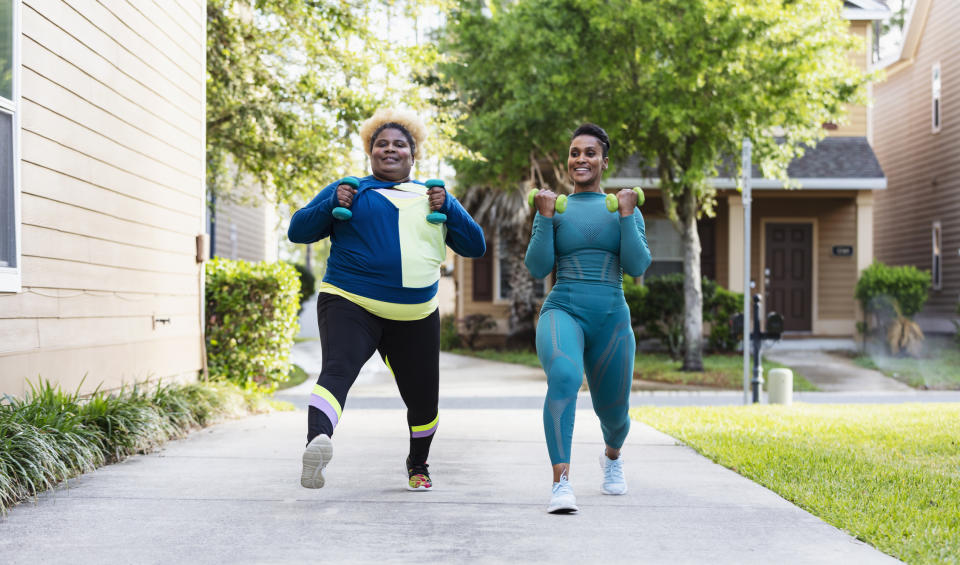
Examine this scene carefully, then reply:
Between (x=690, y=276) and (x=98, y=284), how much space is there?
11410mm

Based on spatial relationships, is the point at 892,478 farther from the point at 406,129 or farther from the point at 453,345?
the point at 453,345

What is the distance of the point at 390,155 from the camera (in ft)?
16.0

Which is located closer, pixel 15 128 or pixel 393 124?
pixel 393 124

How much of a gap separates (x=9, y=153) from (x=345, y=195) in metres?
2.56

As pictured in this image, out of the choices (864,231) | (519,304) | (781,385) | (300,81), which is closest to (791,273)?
(864,231)

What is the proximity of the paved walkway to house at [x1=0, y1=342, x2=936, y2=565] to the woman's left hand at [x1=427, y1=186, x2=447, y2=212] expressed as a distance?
4.82 ft

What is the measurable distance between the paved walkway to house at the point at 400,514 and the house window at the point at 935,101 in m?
18.0

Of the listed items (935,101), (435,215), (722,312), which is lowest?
(722,312)

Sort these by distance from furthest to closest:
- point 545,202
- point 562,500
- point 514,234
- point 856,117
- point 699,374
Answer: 1. point 514,234
2. point 856,117
3. point 699,374
4. point 545,202
5. point 562,500

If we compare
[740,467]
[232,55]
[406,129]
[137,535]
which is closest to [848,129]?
[232,55]

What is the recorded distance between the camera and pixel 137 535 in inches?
163

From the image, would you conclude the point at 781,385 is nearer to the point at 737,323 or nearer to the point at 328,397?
the point at 737,323

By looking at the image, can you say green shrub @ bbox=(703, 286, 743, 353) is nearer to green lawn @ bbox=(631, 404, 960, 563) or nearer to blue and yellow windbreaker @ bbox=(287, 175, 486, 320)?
green lawn @ bbox=(631, 404, 960, 563)

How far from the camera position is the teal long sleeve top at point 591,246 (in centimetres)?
479
